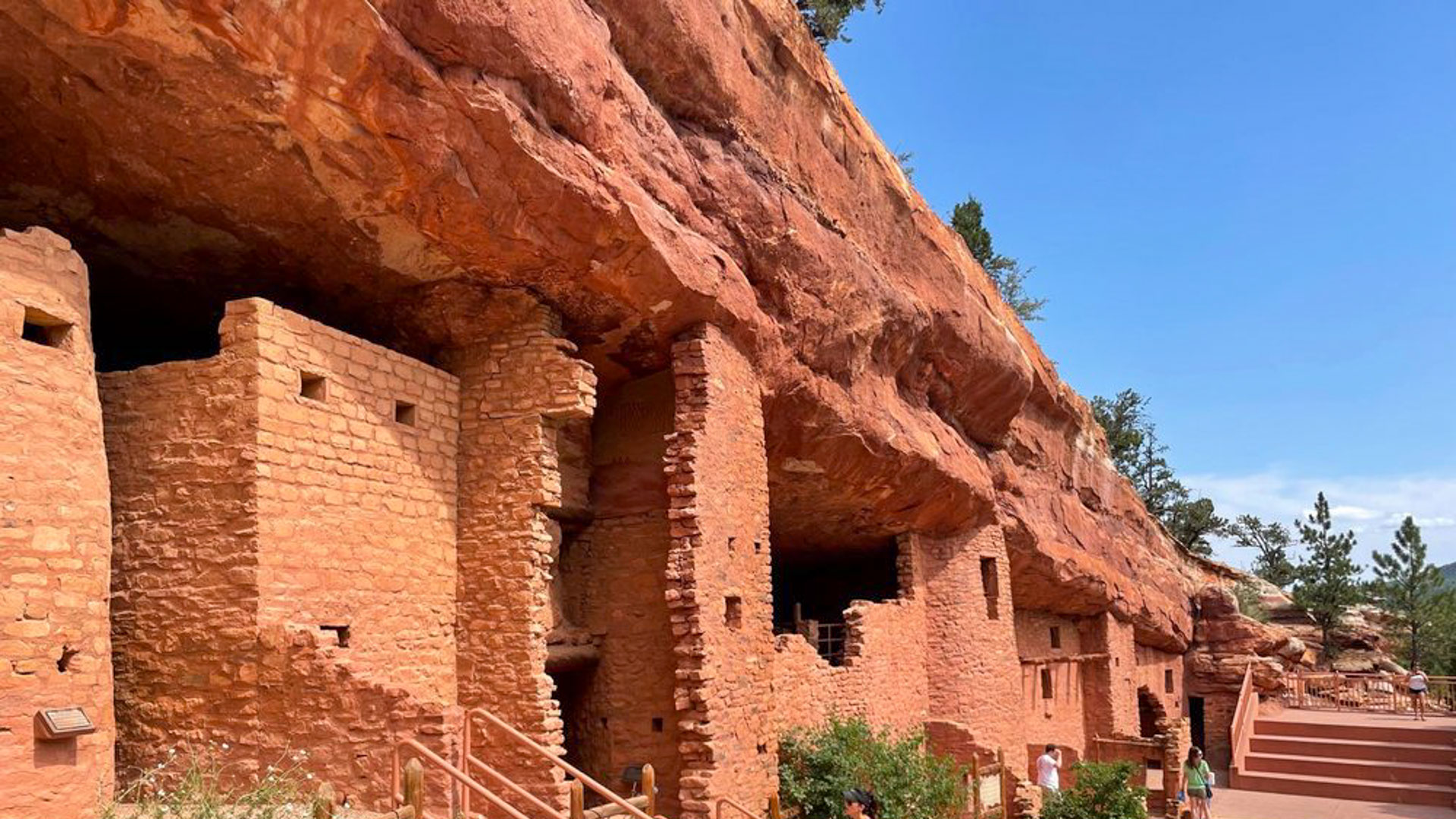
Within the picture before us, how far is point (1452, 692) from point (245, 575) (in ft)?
105

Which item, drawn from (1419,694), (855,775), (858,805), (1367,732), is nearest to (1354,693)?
(1419,694)

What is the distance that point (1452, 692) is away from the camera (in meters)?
29.9

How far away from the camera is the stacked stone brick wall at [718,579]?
36.2 ft

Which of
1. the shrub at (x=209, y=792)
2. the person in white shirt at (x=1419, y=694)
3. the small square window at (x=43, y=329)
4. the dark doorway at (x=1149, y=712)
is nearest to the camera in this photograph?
the shrub at (x=209, y=792)

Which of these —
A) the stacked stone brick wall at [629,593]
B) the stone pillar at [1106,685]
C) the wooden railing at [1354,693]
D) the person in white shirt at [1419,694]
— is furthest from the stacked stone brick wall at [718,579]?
the wooden railing at [1354,693]

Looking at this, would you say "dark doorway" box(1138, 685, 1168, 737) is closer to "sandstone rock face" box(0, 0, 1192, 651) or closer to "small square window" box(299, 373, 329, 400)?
"sandstone rock face" box(0, 0, 1192, 651)

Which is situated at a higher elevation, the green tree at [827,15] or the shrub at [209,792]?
the green tree at [827,15]

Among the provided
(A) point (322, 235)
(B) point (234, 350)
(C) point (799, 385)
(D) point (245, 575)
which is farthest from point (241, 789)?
(C) point (799, 385)

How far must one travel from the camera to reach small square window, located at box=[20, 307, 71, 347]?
24.5ft

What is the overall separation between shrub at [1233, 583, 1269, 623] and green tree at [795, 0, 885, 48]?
2144 cm

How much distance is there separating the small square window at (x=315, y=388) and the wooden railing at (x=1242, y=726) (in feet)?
70.1

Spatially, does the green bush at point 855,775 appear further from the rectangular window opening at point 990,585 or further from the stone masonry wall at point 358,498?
the rectangular window opening at point 990,585

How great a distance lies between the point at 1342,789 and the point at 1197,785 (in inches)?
282

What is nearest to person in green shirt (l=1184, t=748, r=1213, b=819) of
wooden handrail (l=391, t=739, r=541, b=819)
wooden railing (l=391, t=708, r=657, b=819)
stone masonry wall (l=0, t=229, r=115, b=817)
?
wooden railing (l=391, t=708, r=657, b=819)
